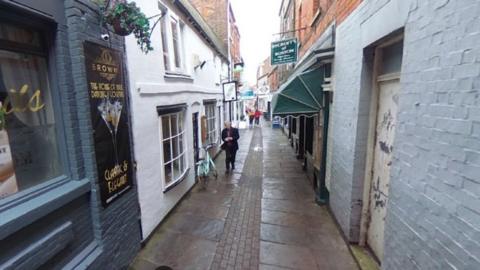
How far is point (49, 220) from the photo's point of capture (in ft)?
7.69

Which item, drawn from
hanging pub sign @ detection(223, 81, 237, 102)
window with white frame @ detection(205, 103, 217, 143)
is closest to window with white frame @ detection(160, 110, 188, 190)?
window with white frame @ detection(205, 103, 217, 143)

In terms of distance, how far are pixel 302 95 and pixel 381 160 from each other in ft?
8.13

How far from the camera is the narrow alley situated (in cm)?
365

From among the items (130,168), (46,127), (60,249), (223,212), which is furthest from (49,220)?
(223,212)

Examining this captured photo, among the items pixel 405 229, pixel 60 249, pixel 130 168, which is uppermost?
pixel 130 168

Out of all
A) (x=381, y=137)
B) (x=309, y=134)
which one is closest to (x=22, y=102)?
(x=381, y=137)

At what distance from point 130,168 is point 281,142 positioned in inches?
435

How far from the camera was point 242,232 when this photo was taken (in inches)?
175

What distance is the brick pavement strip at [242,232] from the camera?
3654 millimetres

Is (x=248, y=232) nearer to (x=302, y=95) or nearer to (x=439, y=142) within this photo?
(x=302, y=95)

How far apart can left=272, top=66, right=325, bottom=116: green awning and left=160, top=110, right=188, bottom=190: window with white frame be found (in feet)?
7.57

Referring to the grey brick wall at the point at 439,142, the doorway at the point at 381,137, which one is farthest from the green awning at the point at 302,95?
the grey brick wall at the point at 439,142

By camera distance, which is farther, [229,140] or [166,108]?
[229,140]

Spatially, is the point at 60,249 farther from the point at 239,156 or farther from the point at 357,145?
the point at 239,156
